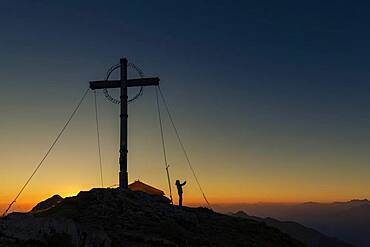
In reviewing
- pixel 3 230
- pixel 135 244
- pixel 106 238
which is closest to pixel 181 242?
pixel 135 244

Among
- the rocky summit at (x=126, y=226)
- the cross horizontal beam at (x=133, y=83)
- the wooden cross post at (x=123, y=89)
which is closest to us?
the rocky summit at (x=126, y=226)

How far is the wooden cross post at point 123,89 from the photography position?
121 feet

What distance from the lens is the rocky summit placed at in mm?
22941

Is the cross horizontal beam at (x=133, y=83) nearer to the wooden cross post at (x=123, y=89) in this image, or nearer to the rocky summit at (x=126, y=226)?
the wooden cross post at (x=123, y=89)

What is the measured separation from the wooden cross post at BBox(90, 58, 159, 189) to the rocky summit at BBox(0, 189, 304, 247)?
2.48 m

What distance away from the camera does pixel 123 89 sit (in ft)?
124

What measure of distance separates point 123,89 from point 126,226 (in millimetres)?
13338

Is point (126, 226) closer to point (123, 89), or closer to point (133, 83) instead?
point (123, 89)

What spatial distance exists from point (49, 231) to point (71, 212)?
24.6 feet

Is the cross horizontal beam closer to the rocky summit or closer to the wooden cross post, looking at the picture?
the wooden cross post

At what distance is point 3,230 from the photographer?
23328mm

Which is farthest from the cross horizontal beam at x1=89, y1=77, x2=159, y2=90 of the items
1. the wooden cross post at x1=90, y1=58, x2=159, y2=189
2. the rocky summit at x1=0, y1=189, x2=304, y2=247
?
the rocky summit at x1=0, y1=189, x2=304, y2=247

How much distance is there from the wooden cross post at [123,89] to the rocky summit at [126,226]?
8.13ft

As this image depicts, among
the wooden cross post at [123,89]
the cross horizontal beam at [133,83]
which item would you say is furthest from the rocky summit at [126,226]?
the cross horizontal beam at [133,83]
